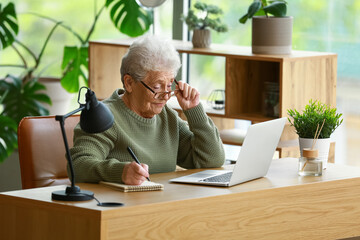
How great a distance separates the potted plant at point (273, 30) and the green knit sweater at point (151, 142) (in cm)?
98

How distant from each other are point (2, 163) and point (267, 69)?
201cm

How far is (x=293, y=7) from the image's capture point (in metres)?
4.60

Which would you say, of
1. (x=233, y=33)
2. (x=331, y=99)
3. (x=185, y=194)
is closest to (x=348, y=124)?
(x=331, y=99)

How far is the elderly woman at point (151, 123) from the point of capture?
2973 millimetres

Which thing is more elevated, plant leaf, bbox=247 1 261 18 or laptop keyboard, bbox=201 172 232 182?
plant leaf, bbox=247 1 261 18

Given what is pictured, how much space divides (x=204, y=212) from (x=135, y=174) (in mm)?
271

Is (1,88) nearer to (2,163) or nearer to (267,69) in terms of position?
(2,163)

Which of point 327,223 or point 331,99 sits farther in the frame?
point 331,99

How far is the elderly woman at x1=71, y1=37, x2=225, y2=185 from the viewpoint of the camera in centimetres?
297

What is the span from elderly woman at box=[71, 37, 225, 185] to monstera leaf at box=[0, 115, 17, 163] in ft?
5.80

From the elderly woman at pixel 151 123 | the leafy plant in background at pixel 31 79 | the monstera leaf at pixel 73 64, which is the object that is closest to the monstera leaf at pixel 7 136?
the leafy plant in background at pixel 31 79

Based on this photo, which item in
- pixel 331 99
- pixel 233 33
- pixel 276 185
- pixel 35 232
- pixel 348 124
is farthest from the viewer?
pixel 233 33

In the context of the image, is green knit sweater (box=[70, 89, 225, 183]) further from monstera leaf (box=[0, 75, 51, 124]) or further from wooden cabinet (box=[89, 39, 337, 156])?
monstera leaf (box=[0, 75, 51, 124])

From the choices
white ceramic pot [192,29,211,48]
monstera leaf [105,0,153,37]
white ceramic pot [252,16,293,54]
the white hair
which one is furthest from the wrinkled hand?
monstera leaf [105,0,153,37]
